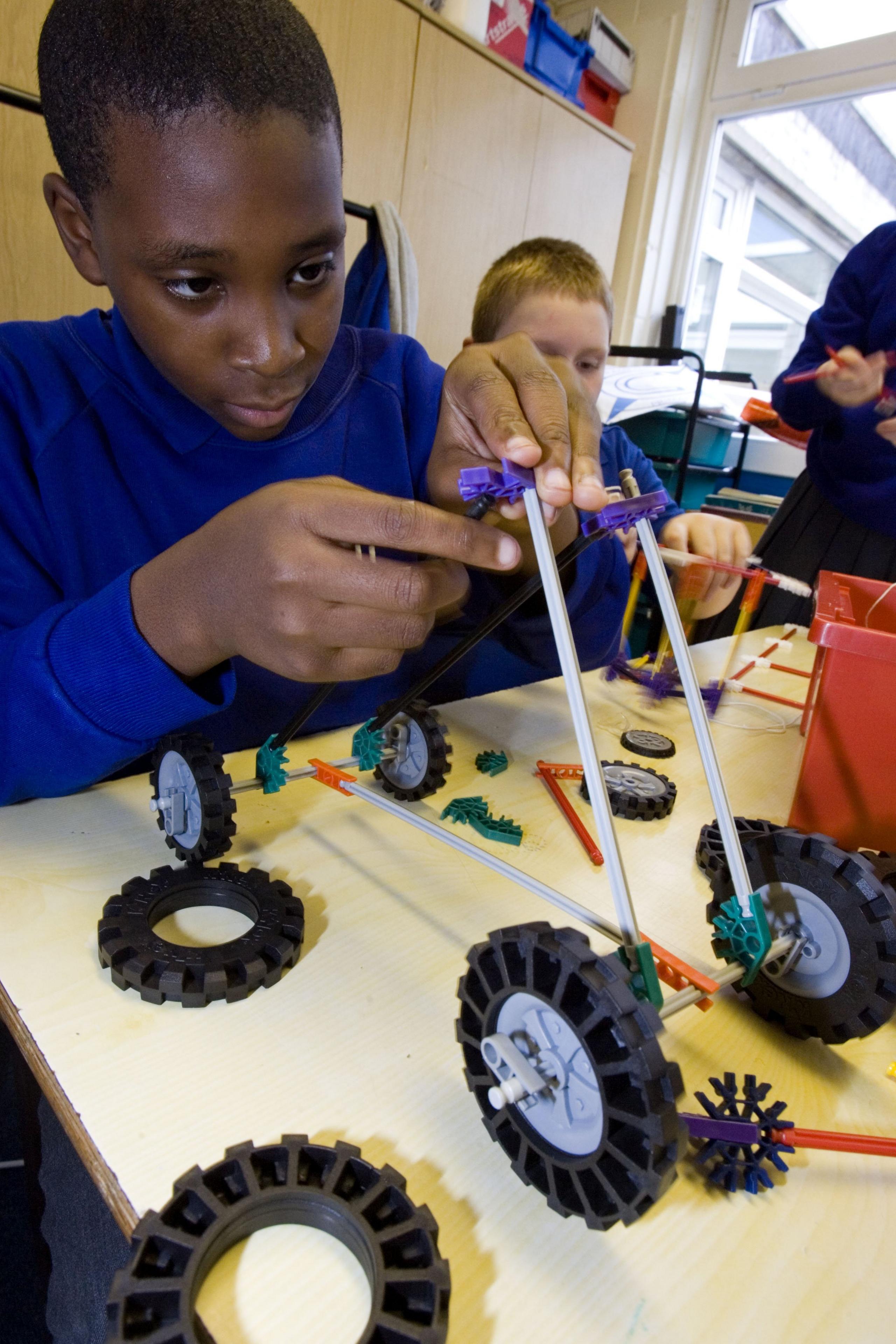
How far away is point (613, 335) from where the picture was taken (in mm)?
2646

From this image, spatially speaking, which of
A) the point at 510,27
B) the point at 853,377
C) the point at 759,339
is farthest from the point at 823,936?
the point at 759,339

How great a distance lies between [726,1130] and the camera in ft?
1.00

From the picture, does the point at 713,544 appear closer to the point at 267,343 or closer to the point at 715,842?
the point at 715,842

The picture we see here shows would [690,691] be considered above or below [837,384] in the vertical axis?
below

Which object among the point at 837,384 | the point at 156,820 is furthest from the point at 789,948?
the point at 837,384

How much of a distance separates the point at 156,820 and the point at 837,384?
955 mm

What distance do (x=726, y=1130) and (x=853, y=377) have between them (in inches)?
37.0

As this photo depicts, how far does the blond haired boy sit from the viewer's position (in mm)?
1021

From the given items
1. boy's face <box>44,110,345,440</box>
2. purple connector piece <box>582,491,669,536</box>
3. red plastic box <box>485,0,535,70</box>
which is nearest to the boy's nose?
boy's face <box>44,110,345,440</box>

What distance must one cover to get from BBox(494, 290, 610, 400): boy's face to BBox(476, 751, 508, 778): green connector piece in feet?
1.97

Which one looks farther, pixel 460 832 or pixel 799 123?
pixel 799 123

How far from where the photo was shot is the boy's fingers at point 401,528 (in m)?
0.37

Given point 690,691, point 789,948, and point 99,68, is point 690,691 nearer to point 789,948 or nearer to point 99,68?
point 789,948

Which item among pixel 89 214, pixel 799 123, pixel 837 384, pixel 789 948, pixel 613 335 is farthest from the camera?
pixel 613 335
